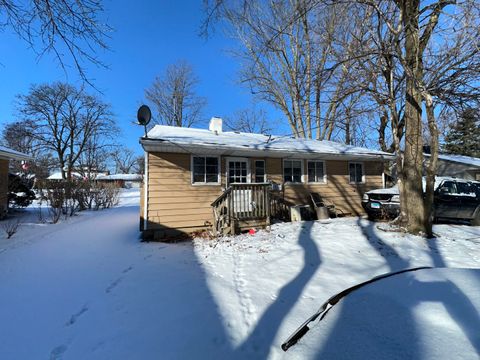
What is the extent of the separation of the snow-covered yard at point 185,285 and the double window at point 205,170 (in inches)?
84.6

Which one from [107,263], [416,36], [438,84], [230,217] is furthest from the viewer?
[230,217]

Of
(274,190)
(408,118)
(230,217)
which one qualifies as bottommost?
(230,217)

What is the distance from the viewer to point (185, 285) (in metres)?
3.63

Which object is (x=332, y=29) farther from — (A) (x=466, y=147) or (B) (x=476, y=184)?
(A) (x=466, y=147)

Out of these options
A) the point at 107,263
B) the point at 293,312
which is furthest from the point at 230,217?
the point at 293,312

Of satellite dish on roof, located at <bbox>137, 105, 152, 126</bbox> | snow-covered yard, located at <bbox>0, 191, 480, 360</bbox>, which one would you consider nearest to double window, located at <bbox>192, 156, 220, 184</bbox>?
satellite dish on roof, located at <bbox>137, 105, 152, 126</bbox>

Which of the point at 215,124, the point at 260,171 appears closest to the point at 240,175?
the point at 260,171

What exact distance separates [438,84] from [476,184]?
5053 mm

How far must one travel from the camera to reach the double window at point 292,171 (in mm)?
9008

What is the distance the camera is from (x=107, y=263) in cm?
466

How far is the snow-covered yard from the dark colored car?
1313 millimetres

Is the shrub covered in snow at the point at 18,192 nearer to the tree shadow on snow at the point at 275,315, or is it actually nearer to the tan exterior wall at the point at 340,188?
the tan exterior wall at the point at 340,188

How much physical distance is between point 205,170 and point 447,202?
8.42 meters

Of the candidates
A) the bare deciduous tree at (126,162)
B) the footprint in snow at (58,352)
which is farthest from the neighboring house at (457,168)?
the bare deciduous tree at (126,162)
